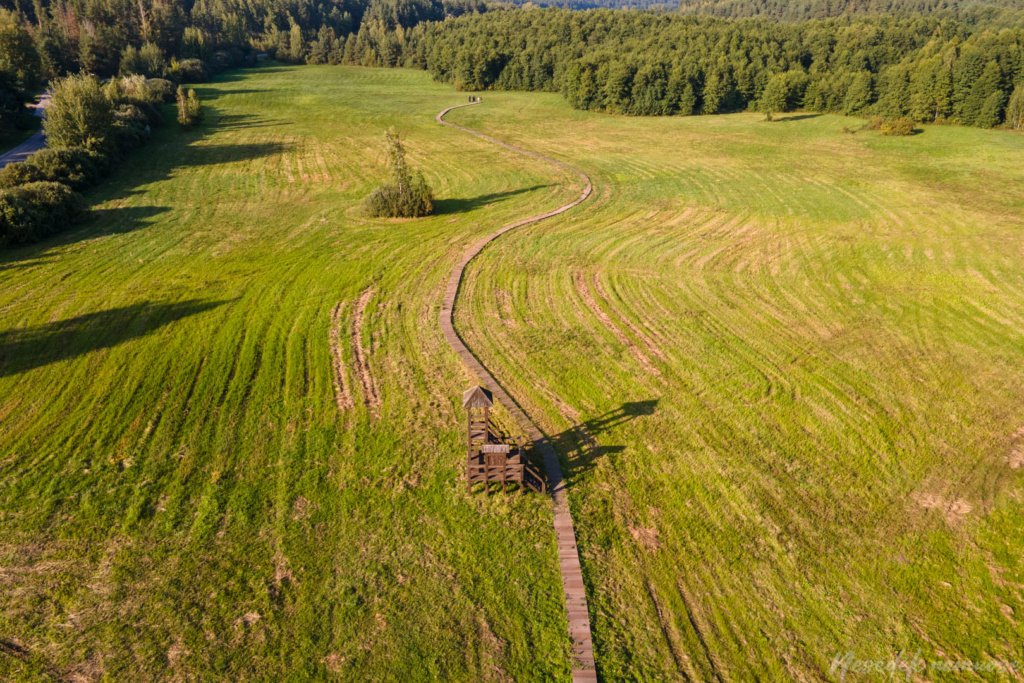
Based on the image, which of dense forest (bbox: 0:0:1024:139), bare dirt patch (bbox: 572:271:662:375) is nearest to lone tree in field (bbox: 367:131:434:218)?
bare dirt patch (bbox: 572:271:662:375)

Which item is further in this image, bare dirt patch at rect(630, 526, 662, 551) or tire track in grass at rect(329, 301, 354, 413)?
tire track in grass at rect(329, 301, 354, 413)

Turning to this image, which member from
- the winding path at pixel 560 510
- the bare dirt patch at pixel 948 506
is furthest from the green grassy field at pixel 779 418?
the winding path at pixel 560 510

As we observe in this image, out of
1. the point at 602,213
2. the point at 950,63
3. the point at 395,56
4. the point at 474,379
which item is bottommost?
the point at 474,379

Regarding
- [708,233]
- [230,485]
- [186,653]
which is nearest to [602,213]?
[708,233]

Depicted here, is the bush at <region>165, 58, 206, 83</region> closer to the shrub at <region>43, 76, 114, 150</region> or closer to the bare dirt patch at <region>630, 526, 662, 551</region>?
the shrub at <region>43, 76, 114, 150</region>

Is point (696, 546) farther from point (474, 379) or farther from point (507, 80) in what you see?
point (507, 80)

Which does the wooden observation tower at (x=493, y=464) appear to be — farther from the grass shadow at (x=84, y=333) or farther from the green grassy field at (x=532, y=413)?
the grass shadow at (x=84, y=333)

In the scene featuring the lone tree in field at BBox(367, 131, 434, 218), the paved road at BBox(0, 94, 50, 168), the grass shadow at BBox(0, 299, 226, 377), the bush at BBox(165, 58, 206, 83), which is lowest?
the grass shadow at BBox(0, 299, 226, 377)
